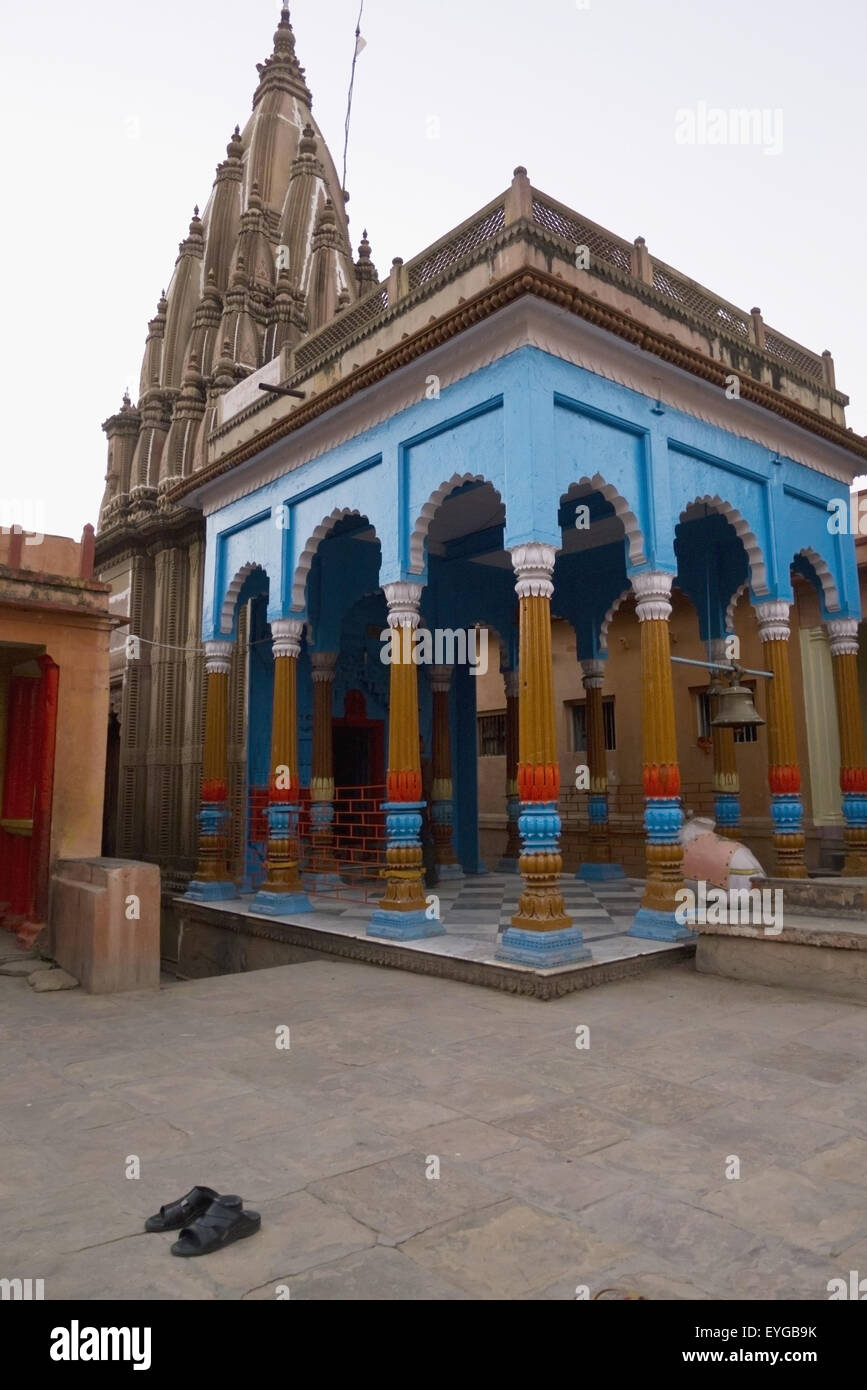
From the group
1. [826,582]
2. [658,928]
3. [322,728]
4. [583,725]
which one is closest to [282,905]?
[322,728]

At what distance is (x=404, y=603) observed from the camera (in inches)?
338

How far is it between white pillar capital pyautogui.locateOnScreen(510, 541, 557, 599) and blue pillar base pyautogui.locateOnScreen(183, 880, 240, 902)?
20.4ft

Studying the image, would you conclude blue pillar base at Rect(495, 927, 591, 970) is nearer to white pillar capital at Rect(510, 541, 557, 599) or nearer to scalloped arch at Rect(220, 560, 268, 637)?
white pillar capital at Rect(510, 541, 557, 599)

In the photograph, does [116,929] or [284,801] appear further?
[284,801]

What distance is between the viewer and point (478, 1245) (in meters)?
2.67

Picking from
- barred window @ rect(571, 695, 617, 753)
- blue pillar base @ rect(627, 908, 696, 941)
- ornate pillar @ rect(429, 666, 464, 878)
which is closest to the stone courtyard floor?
blue pillar base @ rect(627, 908, 696, 941)

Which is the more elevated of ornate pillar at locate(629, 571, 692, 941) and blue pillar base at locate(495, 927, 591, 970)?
ornate pillar at locate(629, 571, 692, 941)

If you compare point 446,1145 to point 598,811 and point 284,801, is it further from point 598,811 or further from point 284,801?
point 598,811

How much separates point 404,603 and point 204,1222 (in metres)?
6.45

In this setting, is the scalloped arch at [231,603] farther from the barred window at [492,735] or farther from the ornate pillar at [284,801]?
the barred window at [492,735]

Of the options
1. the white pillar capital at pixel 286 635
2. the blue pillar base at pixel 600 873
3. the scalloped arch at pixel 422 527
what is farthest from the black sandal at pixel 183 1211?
the blue pillar base at pixel 600 873

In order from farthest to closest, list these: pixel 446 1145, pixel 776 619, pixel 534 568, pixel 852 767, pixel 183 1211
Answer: pixel 852 767
pixel 776 619
pixel 534 568
pixel 446 1145
pixel 183 1211

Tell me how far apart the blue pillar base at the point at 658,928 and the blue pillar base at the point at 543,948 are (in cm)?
106

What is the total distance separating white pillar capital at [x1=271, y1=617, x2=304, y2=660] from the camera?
1041 centimetres
